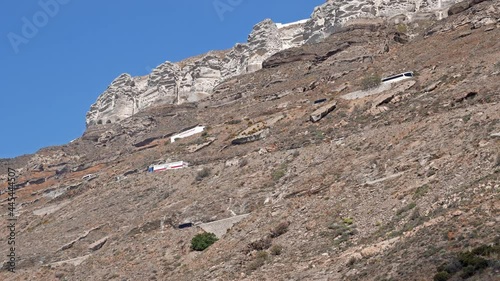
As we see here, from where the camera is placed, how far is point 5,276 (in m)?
42.9

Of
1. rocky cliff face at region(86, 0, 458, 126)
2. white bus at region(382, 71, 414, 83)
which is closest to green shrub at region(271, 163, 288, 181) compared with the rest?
white bus at region(382, 71, 414, 83)

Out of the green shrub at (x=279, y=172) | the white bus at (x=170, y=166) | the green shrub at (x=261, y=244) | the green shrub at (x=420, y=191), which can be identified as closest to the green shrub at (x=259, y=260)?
the green shrub at (x=261, y=244)

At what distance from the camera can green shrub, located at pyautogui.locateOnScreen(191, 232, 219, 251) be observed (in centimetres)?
3469

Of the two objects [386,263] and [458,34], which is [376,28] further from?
[386,263]

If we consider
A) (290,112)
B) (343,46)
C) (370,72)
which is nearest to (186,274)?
(290,112)

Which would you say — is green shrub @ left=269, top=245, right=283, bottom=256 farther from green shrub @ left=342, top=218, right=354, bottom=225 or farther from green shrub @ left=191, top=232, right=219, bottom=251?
green shrub @ left=191, top=232, right=219, bottom=251

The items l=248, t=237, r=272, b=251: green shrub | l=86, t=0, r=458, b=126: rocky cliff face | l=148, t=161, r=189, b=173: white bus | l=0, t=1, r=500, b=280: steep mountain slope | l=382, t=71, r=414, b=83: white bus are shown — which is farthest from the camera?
l=86, t=0, r=458, b=126: rocky cliff face

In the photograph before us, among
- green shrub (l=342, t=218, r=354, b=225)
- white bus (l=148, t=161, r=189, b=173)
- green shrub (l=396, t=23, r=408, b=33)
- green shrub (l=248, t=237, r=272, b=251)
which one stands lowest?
green shrub (l=342, t=218, r=354, b=225)

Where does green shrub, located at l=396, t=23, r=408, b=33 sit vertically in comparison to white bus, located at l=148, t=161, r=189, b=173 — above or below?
above

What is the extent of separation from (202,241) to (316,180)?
222 inches

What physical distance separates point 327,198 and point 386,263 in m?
9.93

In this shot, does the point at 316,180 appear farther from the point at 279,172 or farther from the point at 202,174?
the point at 202,174

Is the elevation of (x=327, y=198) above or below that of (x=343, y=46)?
below

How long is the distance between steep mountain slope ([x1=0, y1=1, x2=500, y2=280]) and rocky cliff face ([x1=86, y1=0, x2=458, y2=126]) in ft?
13.8
